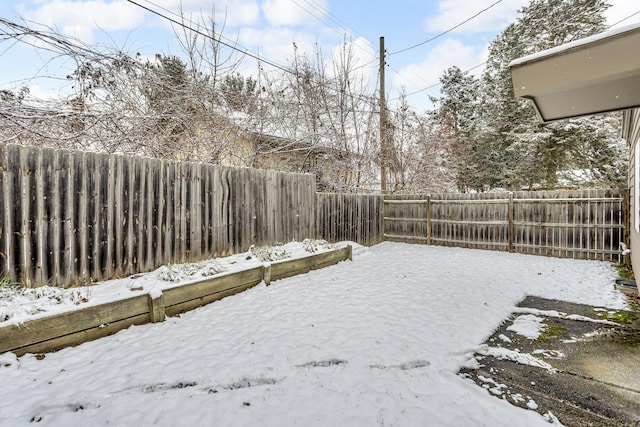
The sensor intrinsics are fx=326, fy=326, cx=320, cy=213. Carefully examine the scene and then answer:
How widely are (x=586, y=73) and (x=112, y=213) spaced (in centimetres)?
487

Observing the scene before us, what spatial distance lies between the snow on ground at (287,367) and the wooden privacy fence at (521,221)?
9.98ft

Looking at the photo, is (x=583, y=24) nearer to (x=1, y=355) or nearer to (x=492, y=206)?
(x=492, y=206)

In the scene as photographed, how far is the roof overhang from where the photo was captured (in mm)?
2066

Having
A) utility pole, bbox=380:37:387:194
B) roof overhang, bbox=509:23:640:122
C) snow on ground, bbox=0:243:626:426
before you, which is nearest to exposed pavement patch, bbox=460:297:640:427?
snow on ground, bbox=0:243:626:426

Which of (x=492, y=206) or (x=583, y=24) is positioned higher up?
(x=583, y=24)

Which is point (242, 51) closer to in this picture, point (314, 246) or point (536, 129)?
point (314, 246)

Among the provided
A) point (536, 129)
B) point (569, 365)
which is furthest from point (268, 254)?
point (536, 129)

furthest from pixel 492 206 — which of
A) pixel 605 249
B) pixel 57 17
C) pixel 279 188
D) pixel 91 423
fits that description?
pixel 57 17

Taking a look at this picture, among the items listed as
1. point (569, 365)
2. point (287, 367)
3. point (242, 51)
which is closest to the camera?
point (287, 367)

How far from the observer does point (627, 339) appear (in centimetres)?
305

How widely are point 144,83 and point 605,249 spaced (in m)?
9.65

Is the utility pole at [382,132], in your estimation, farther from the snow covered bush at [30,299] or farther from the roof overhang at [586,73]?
the snow covered bush at [30,299]

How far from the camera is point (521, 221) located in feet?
25.1

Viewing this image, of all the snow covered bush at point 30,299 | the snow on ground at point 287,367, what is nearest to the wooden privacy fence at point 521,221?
the snow on ground at point 287,367
